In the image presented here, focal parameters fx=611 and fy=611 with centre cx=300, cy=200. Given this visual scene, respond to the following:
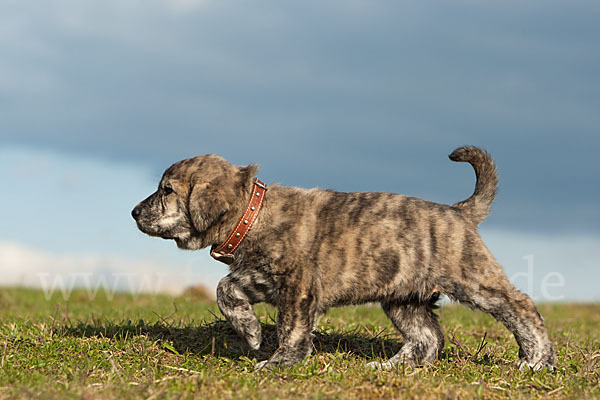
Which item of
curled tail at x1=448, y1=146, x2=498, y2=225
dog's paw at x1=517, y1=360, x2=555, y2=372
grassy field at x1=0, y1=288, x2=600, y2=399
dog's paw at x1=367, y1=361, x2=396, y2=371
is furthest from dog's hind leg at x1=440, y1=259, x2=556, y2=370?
dog's paw at x1=367, y1=361, x2=396, y2=371

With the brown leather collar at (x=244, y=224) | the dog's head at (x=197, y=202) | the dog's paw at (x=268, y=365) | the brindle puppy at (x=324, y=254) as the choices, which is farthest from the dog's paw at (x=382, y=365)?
the dog's head at (x=197, y=202)

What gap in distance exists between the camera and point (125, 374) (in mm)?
5766

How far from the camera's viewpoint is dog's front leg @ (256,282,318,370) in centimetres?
601

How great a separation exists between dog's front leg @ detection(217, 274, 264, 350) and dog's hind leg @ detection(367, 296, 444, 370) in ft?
5.18

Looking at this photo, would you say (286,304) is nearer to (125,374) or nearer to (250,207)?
(250,207)

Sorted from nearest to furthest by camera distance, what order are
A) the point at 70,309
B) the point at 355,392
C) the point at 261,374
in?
the point at 355,392 → the point at 261,374 → the point at 70,309

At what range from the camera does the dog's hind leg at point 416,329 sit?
22.5ft

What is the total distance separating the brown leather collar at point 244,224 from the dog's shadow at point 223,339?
1.19m

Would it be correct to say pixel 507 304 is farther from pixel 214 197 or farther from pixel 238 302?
pixel 214 197

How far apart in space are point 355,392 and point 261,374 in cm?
105

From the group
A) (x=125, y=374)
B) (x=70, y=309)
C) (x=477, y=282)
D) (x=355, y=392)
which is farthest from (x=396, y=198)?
(x=70, y=309)

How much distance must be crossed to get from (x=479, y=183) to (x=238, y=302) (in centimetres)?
304

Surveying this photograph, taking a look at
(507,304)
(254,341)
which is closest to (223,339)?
(254,341)

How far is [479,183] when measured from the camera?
6988 mm
